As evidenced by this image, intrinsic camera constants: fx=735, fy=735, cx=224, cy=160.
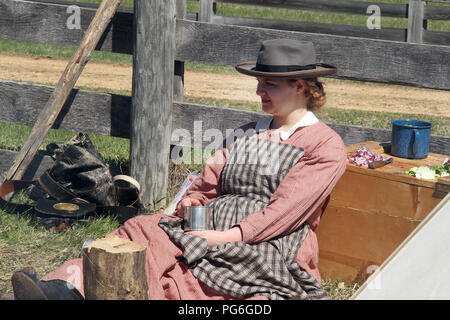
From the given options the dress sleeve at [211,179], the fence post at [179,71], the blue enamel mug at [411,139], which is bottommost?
the dress sleeve at [211,179]

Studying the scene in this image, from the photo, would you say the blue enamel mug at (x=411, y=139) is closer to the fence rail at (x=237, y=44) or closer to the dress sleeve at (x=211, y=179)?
the fence rail at (x=237, y=44)

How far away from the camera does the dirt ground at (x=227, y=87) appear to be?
10484mm

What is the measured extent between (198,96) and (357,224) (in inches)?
259

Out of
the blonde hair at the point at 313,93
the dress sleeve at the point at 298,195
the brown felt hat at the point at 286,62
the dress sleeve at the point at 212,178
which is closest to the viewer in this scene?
the dress sleeve at the point at 298,195

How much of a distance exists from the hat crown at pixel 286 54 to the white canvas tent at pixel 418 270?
3.40ft

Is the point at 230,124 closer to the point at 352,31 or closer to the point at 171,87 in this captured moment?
the point at 171,87

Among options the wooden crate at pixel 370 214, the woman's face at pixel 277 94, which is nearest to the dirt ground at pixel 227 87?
the wooden crate at pixel 370 214

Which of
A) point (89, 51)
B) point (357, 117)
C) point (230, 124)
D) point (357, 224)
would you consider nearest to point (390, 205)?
point (357, 224)

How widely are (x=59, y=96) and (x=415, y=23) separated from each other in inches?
315

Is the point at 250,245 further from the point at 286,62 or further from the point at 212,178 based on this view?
the point at 286,62

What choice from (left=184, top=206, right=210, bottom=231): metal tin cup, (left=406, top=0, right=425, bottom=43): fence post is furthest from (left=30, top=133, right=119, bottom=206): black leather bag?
(left=406, top=0, right=425, bottom=43): fence post

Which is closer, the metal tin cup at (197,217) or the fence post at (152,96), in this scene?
the metal tin cup at (197,217)

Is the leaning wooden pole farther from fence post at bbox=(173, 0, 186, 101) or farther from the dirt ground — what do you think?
the dirt ground

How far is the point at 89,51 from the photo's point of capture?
520cm
